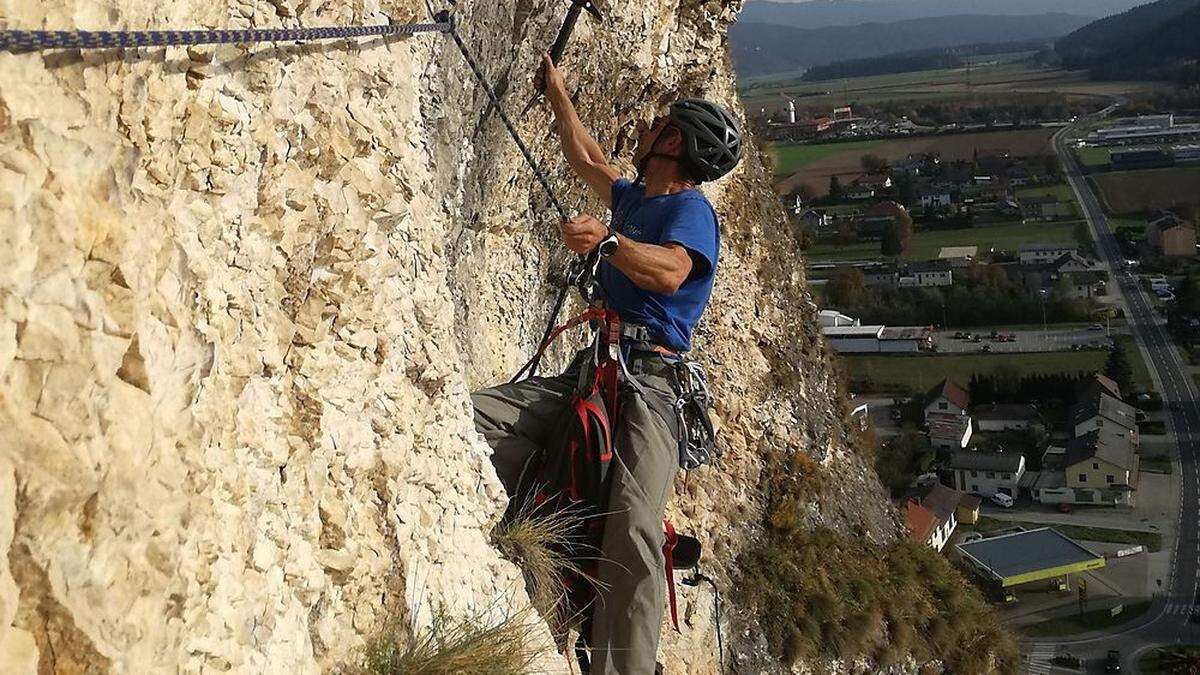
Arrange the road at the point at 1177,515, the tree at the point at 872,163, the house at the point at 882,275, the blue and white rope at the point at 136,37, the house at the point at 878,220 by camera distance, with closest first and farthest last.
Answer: the blue and white rope at the point at 136,37, the road at the point at 1177,515, the house at the point at 882,275, the house at the point at 878,220, the tree at the point at 872,163

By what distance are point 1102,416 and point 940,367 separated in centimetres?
1164

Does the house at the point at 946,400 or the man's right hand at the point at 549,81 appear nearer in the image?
the man's right hand at the point at 549,81

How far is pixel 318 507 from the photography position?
10.7 feet

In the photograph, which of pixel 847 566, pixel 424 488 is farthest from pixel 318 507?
pixel 847 566

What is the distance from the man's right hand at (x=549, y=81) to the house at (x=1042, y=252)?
246ft

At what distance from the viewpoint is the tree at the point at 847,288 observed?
72.6 metres

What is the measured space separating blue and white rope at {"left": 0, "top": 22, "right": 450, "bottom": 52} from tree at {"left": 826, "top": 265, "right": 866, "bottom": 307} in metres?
71.3

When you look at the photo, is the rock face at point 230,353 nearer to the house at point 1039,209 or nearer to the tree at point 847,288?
the tree at point 847,288

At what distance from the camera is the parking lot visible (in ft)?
203

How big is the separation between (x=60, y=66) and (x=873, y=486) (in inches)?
501

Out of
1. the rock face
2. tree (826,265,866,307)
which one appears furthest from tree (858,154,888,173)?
the rock face

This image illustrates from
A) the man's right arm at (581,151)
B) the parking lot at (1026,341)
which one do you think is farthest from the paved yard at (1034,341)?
the man's right arm at (581,151)

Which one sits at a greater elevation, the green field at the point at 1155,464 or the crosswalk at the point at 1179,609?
the green field at the point at 1155,464

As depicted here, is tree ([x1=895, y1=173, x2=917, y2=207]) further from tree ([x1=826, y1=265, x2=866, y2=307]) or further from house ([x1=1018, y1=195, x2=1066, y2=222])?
tree ([x1=826, y1=265, x2=866, y2=307])
